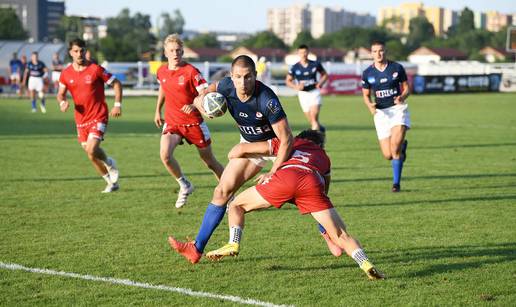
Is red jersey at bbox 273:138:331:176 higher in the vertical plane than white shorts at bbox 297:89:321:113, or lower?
higher

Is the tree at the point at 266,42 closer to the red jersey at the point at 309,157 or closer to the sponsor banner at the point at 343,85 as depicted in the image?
the sponsor banner at the point at 343,85

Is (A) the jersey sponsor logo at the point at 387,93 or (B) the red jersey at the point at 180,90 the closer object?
(B) the red jersey at the point at 180,90

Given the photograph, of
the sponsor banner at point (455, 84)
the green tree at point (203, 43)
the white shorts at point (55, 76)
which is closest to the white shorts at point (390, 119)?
the white shorts at point (55, 76)

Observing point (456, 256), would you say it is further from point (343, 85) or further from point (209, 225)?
point (343, 85)

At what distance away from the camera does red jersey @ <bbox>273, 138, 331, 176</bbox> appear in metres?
7.38

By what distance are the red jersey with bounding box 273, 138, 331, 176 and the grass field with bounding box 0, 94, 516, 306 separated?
1044mm

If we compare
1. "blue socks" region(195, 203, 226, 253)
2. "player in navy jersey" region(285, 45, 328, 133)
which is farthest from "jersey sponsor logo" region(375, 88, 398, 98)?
"player in navy jersey" region(285, 45, 328, 133)

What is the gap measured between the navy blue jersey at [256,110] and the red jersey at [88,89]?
4960 millimetres

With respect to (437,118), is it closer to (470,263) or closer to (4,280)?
(470,263)

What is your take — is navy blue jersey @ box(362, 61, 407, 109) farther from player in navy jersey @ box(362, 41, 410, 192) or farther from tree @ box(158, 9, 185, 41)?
tree @ box(158, 9, 185, 41)

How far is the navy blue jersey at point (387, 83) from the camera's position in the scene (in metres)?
13.7

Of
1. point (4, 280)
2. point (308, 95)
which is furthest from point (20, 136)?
point (4, 280)

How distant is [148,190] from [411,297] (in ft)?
22.9

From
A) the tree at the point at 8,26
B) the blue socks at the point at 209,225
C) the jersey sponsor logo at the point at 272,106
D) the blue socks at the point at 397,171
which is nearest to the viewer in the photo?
the jersey sponsor logo at the point at 272,106
